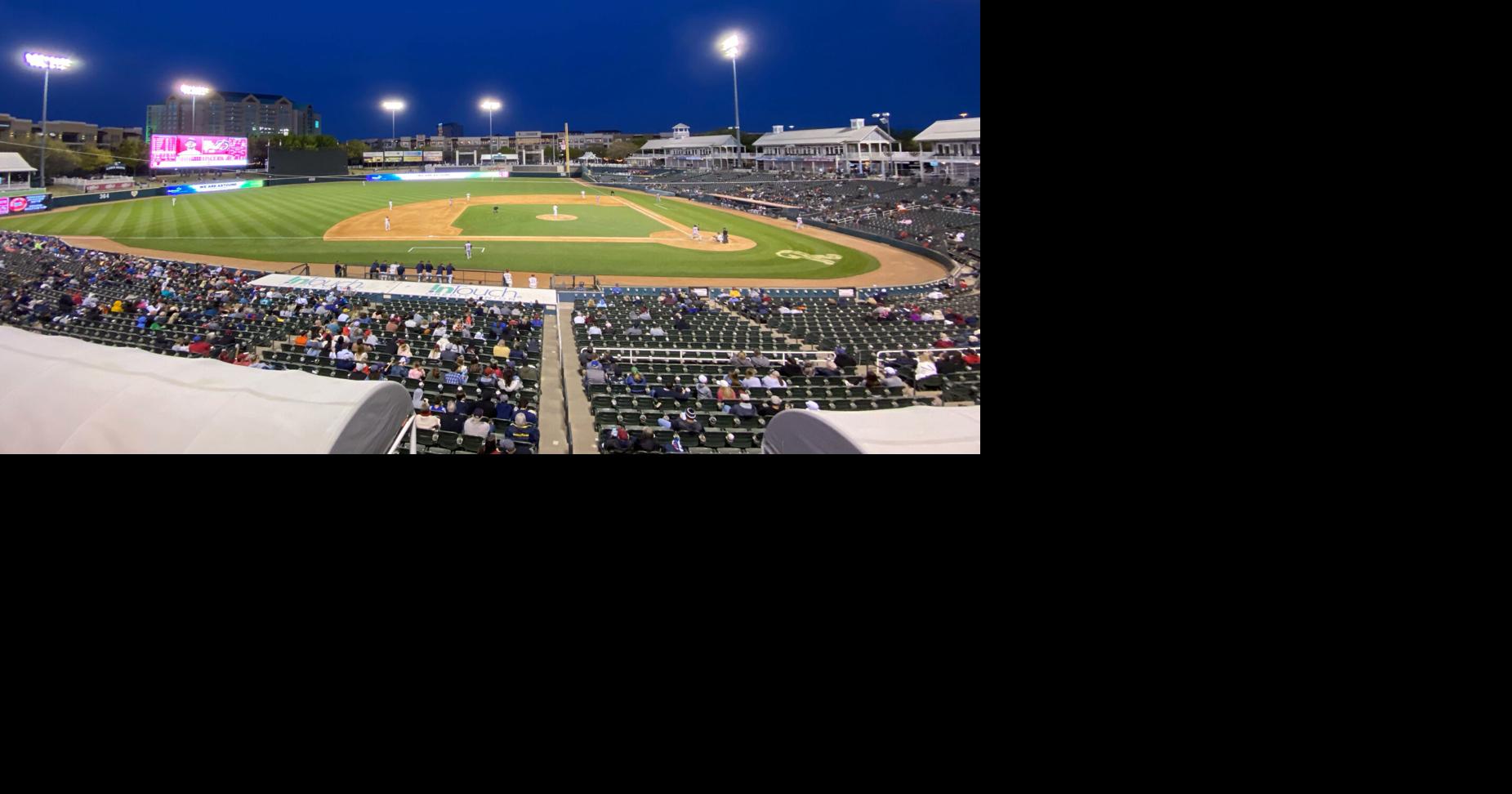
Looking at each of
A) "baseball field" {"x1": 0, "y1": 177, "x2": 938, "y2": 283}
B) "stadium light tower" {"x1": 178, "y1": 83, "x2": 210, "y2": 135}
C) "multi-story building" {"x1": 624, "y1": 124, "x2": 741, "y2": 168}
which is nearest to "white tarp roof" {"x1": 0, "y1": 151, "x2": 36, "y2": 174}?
"baseball field" {"x1": 0, "y1": 177, "x2": 938, "y2": 283}

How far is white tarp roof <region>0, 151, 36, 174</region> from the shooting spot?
820cm

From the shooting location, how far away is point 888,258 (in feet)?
32.4

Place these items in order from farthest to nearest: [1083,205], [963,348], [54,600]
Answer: [963,348], [1083,205], [54,600]

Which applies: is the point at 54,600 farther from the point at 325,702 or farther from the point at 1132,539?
the point at 1132,539

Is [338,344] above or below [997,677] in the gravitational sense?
above

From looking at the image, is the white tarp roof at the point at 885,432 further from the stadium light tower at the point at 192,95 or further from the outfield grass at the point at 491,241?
the stadium light tower at the point at 192,95

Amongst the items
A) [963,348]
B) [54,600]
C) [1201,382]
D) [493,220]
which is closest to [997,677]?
[1201,382]

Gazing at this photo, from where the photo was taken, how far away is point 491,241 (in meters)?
13.0

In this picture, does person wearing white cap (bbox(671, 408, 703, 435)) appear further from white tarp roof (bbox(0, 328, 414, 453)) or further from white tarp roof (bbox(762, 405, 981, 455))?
white tarp roof (bbox(0, 328, 414, 453))

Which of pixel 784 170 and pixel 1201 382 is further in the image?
pixel 784 170

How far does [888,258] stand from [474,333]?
5.92 m

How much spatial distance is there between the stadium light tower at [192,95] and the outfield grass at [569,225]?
545 centimetres

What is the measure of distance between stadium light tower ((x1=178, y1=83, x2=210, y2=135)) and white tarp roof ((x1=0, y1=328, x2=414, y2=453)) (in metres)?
3.63

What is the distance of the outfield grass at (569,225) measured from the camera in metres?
12.1
